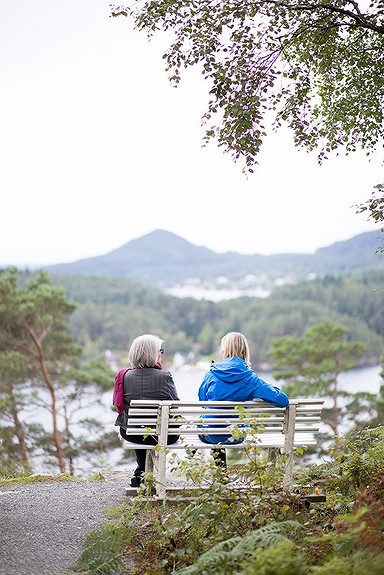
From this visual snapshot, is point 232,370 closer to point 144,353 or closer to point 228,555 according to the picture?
point 144,353

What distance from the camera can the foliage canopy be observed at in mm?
5492

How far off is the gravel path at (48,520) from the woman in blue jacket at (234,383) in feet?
3.64

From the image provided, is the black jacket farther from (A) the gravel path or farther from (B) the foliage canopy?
(B) the foliage canopy

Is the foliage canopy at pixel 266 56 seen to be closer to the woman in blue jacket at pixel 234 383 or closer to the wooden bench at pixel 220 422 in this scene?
the woman in blue jacket at pixel 234 383

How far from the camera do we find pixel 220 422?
447 cm

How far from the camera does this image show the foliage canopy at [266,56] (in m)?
5.49

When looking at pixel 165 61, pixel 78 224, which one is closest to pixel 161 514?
pixel 165 61

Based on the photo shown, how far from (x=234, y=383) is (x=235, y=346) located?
0.90 ft

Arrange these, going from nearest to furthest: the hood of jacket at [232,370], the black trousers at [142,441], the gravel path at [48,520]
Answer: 1. the gravel path at [48,520]
2. the hood of jacket at [232,370]
3. the black trousers at [142,441]

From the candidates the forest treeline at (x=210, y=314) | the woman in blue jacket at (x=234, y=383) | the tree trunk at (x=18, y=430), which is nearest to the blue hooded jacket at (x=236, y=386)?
the woman in blue jacket at (x=234, y=383)

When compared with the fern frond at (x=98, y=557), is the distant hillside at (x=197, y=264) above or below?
above

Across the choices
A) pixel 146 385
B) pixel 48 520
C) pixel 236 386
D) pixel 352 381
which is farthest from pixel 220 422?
pixel 352 381

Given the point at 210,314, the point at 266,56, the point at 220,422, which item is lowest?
the point at 210,314

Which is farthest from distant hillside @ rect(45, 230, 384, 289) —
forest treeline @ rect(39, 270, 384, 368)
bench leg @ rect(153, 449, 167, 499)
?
bench leg @ rect(153, 449, 167, 499)
